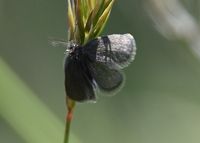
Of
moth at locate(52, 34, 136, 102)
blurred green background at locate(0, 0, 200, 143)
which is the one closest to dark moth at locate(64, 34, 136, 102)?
moth at locate(52, 34, 136, 102)

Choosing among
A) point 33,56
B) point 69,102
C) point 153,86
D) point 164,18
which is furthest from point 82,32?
point 33,56

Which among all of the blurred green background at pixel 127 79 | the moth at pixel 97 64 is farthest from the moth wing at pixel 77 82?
the blurred green background at pixel 127 79

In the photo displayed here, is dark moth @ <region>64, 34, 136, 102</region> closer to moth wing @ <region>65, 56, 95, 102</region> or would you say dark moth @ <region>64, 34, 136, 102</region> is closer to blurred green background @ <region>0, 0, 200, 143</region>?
moth wing @ <region>65, 56, 95, 102</region>

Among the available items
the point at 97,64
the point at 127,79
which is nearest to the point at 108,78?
the point at 97,64

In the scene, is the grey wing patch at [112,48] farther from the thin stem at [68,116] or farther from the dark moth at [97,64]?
the thin stem at [68,116]

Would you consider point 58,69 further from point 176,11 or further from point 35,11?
point 176,11

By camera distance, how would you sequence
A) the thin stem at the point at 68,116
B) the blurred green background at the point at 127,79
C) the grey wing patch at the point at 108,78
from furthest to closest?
the blurred green background at the point at 127,79, the grey wing patch at the point at 108,78, the thin stem at the point at 68,116

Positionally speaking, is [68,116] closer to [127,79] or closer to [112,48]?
[112,48]
